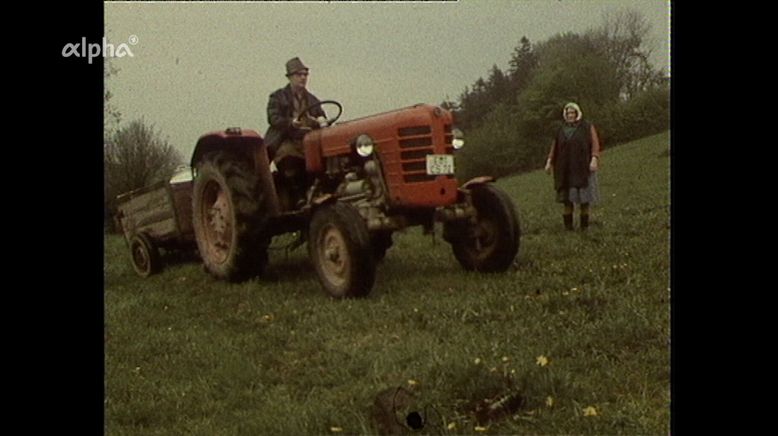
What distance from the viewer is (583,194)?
344cm

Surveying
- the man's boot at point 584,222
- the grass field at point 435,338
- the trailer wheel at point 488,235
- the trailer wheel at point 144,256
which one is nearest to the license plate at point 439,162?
the trailer wheel at point 488,235

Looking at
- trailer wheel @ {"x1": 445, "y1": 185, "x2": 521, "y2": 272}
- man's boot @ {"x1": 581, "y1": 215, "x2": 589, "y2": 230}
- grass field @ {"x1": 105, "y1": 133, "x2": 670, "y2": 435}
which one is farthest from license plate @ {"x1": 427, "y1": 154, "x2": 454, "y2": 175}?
man's boot @ {"x1": 581, "y1": 215, "x2": 589, "y2": 230}

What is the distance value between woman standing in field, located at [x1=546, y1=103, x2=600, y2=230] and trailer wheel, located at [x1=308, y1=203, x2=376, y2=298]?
764mm

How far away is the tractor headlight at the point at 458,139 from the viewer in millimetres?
3404

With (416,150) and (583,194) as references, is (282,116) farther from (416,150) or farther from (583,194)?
(583,194)

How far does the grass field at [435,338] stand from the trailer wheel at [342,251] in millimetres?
59

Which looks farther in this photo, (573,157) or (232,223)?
(232,223)

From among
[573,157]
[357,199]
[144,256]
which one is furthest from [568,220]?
[144,256]

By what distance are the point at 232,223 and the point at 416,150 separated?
830 millimetres

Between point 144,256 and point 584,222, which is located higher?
point 584,222

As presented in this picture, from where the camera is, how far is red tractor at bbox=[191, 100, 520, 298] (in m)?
3.43
